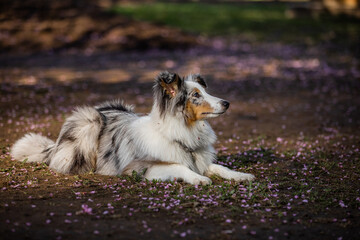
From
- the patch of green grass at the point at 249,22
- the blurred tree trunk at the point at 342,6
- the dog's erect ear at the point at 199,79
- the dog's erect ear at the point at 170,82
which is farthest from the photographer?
the blurred tree trunk at the point at 342,6

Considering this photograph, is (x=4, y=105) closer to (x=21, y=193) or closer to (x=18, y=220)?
(x=21, y=193)

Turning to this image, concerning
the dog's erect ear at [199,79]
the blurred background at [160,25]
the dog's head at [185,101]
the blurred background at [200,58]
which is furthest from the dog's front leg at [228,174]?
the blurred background at [160,25]

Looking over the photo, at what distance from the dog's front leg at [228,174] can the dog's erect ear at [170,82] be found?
1465mm

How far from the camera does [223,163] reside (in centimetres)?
828

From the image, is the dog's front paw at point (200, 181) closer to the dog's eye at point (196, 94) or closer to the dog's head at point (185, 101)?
the dog's head at point (185, 101)

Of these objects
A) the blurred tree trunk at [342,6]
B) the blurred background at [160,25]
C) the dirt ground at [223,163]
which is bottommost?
the dirt ground at [223,163]

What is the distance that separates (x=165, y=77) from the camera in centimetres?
668

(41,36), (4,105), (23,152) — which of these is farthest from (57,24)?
(23,152)

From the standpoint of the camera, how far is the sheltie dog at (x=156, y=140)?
6891 millimetres

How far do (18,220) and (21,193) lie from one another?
3.81 ft

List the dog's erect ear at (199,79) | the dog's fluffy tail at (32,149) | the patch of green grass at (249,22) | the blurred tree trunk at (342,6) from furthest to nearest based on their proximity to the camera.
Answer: the blurred tree trunk at (342,6), the patch of green grass at (249,22), the dog's fluffy tail at (32,149), the dog's erect ear at (199,79)

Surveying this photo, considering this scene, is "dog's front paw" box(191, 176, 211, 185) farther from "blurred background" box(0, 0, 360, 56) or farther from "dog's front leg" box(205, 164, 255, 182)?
"blurred background" box(0, 0, 360, 56)

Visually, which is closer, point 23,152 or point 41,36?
point 23,152

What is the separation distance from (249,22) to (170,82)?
91.0ft
